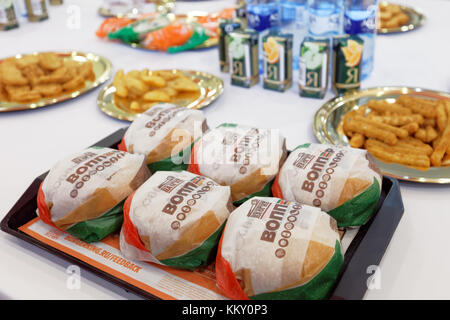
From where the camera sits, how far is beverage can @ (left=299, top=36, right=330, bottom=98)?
4.27ft

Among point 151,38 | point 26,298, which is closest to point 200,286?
point 26,298

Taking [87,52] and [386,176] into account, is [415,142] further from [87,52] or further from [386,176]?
[87,52]

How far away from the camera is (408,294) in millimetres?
728

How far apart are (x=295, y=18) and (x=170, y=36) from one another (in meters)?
0.60

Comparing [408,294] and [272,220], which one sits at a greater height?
[272,220]

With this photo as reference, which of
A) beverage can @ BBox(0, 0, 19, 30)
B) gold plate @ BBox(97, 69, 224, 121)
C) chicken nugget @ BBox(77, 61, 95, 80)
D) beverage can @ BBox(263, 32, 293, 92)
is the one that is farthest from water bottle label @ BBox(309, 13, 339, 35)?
beverage can @ BBox(0, 0, 19, 30)

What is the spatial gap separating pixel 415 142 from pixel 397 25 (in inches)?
42.1

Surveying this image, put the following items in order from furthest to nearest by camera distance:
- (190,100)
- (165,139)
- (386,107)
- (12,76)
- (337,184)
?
(12,76)
(190,100)
(386,107)
(165,139)
(337,184)

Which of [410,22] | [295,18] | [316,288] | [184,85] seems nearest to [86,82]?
[184,85]

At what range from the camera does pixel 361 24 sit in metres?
1.37

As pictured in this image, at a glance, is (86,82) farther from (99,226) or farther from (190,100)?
(99,226)

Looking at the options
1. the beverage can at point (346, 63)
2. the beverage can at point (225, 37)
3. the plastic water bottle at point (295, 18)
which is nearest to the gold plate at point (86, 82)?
the beverage can at point (225, 37)

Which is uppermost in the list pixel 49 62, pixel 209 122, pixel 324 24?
pixel 324 24

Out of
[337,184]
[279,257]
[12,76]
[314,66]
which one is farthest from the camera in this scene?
[12,76]
